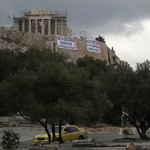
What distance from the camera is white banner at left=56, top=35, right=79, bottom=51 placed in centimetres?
7781

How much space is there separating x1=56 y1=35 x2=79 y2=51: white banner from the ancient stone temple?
18.6 metres

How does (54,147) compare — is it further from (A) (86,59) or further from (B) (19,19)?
(B) (19,19)

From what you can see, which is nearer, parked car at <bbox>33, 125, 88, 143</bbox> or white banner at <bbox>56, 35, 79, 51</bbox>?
parked car at <bbox>33, 125, 88, 143</bbox>

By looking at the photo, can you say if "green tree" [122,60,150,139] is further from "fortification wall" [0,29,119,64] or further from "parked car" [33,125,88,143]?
"fortification wall" [0,29,119,64]

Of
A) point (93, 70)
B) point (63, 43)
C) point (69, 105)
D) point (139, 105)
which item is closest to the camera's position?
point (69, 105)

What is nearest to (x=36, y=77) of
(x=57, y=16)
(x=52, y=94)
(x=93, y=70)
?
(x=52, y=94)

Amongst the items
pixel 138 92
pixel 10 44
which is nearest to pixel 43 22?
pixel 10 44

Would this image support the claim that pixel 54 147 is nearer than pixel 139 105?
Yes

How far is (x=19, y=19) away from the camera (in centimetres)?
10081

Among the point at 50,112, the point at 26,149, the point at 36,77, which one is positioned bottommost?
the point at 26,149

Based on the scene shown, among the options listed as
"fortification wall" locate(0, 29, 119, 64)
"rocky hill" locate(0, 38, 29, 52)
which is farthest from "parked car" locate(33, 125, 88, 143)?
"fortification wall" locate(0, 29, 119, 64)

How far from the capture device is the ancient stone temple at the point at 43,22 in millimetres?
98250

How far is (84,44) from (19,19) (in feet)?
98.2

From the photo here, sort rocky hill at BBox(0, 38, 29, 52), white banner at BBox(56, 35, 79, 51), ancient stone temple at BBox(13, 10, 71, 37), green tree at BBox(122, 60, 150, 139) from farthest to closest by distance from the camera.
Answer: ancient stone temple at BBox(13, 10, 71, 37) < white banner at BBox(56, 35, 79, 51) < rocky hill at BBox(0, 38, 29, 52) < green tree at BBox(122, 60, 150, 139)
